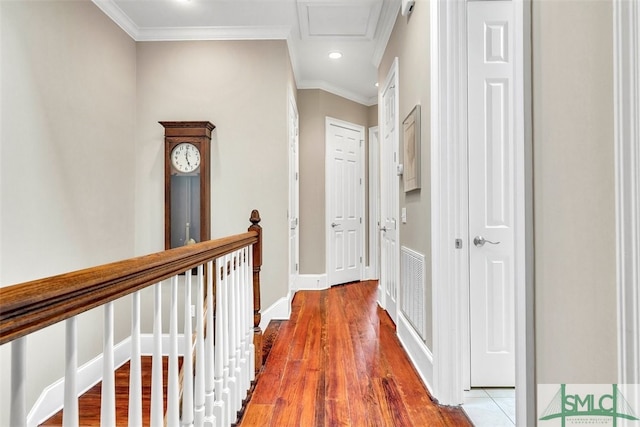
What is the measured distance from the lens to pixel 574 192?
91 centimetres

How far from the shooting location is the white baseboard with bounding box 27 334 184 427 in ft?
7.21

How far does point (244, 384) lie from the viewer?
2.05 meters

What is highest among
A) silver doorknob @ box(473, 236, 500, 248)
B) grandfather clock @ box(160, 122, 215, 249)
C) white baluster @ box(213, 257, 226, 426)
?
grandfather clock @ box(160, 122, 215, 249)

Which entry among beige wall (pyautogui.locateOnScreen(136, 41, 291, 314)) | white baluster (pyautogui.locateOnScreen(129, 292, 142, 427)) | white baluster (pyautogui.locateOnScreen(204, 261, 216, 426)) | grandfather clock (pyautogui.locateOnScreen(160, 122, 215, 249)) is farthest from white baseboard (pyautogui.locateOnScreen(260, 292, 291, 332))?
white baluster (pyautogui.locateOnScreen(129, 292, 142, 427))

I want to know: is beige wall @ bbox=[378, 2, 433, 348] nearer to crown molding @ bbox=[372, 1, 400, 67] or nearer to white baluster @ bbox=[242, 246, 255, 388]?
crown molding @ bbox=[372, 1, 400, 67]

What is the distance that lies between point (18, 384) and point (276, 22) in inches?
138

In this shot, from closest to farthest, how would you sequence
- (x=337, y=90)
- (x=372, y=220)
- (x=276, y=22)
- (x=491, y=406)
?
1. (x=491, y=406)
2. (x=276, y=22)
3. (x=337, y=90)
4. (x=372, y=220)

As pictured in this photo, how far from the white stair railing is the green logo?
1070 mm

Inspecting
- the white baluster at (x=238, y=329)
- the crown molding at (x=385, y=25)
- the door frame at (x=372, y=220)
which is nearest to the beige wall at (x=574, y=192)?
the white baluster at (x=238, y=329)

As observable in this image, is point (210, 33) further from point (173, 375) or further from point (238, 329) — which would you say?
point (173, 375)

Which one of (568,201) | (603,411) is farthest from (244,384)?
(568,201)

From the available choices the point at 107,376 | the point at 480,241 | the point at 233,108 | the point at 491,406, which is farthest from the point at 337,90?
the point at 107,376

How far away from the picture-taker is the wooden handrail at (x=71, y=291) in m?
0.54

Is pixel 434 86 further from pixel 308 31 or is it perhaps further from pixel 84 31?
pixel 84 31
